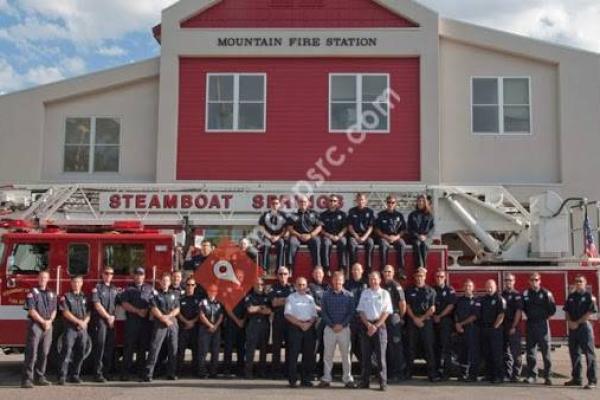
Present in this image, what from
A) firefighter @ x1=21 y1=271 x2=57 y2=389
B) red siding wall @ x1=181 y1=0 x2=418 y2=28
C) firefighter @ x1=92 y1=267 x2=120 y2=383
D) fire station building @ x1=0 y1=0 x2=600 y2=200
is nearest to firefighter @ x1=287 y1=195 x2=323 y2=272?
firefighter @ x1=92 y1=267 x2=120 y2=383

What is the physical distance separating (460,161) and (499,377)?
8.51 metres

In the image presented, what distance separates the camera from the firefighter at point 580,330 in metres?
11.1

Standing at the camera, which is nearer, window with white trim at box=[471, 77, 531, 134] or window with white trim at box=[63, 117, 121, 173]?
window with white trim at box=[471, 77, 531, 134]

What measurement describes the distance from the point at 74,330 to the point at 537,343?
23.5 feet

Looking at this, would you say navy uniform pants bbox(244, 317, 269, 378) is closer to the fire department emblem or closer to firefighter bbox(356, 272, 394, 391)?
the fire department emblem

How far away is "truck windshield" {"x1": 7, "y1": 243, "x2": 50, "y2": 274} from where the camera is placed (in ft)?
38.6

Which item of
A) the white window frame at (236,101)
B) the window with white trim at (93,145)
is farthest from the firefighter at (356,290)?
the window with white trim at (93,145)

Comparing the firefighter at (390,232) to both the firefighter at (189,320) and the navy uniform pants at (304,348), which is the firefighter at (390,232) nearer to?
the navy uniform pants at (304,348)

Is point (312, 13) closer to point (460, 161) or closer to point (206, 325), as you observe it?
A: point (460, 161)

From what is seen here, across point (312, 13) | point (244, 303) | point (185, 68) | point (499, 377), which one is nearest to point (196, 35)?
point (185, 68)

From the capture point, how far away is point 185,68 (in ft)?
62.2

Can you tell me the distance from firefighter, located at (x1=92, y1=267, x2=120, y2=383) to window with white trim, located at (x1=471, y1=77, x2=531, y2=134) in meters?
11.1

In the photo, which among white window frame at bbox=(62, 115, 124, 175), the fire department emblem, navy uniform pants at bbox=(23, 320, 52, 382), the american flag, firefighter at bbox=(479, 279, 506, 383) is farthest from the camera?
white window frame at bbox=(62, 115, 124, 175)

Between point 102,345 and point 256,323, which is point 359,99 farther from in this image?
point 102,345
